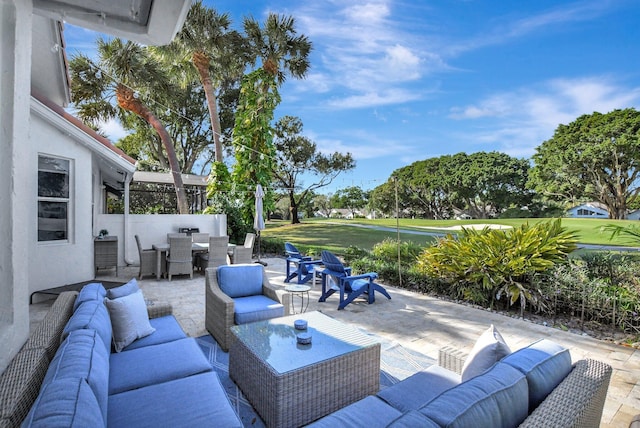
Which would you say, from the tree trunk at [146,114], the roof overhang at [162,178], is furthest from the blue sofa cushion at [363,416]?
the roof overhang at [162,178]

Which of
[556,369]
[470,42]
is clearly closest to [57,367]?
[556,369]

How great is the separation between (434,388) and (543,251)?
4463mm

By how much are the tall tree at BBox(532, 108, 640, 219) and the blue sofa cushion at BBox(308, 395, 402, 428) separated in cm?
2208

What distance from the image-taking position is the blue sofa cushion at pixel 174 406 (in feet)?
5.87

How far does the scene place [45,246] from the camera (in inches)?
227

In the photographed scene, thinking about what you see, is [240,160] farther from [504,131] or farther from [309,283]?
[504,131]

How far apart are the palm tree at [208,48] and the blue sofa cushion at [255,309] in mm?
10271

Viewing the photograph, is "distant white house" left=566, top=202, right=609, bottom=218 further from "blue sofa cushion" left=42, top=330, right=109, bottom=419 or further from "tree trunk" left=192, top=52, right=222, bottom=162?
"blue sofa cushion" left=42, top=330, right=109, bottom=419

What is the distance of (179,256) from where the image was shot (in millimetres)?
7488

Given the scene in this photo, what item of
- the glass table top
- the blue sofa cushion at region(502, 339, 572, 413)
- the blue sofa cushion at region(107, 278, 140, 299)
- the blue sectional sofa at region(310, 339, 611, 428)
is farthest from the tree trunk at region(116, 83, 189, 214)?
the blue sofa cushion at region(502, 339, 572, 413)

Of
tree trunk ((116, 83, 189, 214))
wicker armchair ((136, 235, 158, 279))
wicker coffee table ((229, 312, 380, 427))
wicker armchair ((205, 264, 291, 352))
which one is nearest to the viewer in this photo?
wicker coffee table ((229, 312, 380, 427))

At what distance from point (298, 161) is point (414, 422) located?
23.6 metres

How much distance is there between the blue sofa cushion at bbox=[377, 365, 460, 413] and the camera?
201 centimetres

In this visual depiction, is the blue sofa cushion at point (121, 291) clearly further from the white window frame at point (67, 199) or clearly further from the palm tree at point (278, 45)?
the palm tree at point (278, 45)
